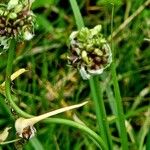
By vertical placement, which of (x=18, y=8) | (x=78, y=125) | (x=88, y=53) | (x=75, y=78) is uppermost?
(x=18, y=8)

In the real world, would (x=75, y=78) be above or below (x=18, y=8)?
below

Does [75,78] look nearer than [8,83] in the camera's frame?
No

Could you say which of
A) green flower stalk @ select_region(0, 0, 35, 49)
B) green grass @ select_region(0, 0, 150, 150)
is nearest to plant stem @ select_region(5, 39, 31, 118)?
green flower stalk @ select_region(0, 0, 35, 49)

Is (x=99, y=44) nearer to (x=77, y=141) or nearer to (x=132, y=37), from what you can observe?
(x=77, y=141)

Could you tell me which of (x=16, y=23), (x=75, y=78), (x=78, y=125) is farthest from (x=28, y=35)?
(x=75, y=78)

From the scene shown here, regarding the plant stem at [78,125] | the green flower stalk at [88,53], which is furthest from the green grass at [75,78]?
the green flower stalk at [88,53]

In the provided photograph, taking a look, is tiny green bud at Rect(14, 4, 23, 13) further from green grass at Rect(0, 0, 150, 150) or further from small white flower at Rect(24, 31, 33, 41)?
green grass at Rect(0, 0, 150, 150)

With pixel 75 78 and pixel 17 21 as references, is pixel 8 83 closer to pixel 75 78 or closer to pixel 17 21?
pixel 17 21
